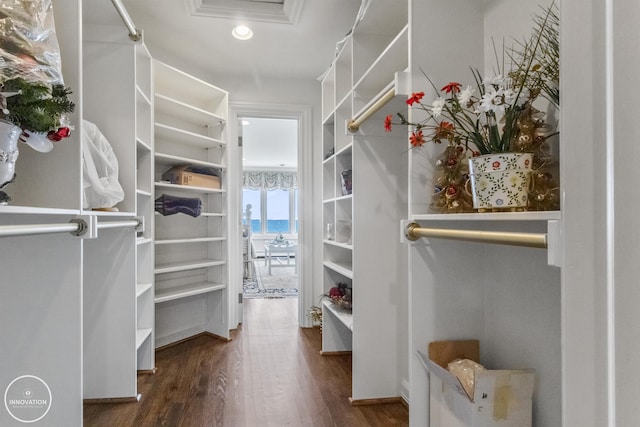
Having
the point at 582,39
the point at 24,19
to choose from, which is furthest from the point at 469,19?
the point at 24,19

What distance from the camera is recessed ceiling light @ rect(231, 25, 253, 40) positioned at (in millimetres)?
2588

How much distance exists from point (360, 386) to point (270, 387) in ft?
1.92

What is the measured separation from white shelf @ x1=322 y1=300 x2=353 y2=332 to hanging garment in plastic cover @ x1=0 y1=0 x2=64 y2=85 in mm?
1874

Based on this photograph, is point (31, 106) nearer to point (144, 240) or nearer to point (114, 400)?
point (144, 240)

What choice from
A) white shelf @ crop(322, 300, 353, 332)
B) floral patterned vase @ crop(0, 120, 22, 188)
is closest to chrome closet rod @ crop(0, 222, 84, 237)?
floral patterned vase @ crop(0, 120, 22, 188)

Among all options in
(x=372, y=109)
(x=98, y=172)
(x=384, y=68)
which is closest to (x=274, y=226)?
(x=98, y=172)

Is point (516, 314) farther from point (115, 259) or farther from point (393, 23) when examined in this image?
point (115, 259)

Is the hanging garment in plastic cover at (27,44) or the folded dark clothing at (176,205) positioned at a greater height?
the hanging garment in plastic cover at (27,44)

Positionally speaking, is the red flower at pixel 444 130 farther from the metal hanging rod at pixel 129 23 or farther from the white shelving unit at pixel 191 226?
the white shelving unit at pixel 191 226

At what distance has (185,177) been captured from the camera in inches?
112

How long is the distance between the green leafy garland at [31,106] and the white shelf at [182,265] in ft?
6.19

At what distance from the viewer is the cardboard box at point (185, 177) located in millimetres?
2857

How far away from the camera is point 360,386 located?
204 cm

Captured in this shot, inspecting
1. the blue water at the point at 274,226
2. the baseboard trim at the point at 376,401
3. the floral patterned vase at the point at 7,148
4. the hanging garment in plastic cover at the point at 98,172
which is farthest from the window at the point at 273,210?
the floral patterned vase at the point at 7,148
